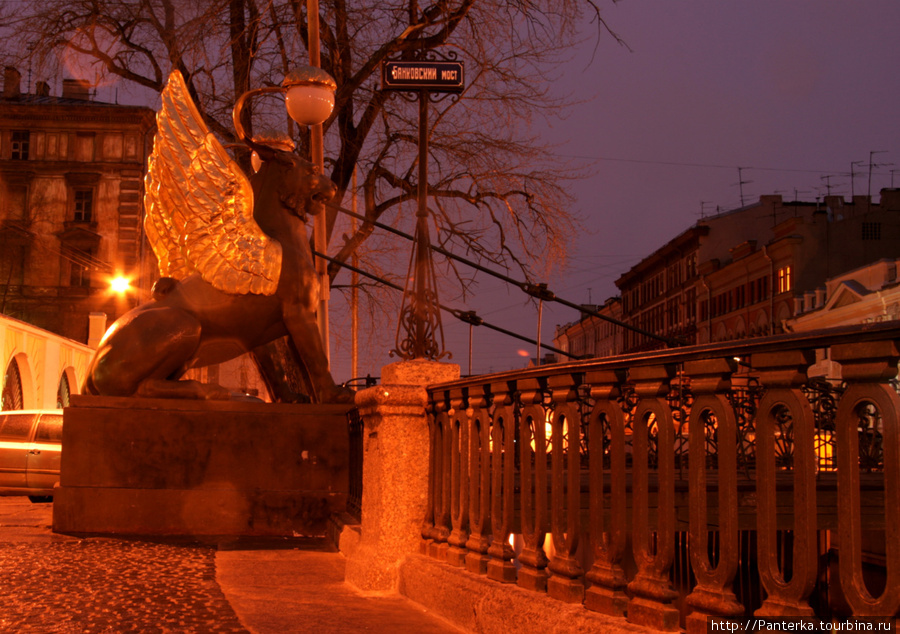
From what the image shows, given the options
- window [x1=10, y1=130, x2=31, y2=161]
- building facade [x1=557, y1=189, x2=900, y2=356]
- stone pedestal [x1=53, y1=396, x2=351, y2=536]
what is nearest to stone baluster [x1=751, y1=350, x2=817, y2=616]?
stone pedestal [x1=53, y1=396, x2=351, y2=536]

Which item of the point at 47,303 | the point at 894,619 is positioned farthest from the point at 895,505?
the point at 47,303

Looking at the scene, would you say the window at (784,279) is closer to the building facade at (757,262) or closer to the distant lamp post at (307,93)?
the building facade at (757,262)

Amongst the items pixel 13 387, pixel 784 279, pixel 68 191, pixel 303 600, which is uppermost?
pixel 68 191

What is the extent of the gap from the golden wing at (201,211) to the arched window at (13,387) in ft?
59.8

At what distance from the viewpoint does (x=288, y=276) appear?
7.40 meters

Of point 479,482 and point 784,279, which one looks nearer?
point 479,482

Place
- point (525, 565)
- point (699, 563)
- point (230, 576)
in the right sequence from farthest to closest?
point (230, 576) < point (525, 565) < point (699, 563)

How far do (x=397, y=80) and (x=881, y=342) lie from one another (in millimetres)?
4183

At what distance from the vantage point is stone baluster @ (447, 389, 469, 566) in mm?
4711

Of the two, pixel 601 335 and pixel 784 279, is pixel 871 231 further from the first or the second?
pixel 601 335

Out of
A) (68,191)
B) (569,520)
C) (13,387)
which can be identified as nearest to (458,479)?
(569,520)

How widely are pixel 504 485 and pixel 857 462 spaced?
2.14 m

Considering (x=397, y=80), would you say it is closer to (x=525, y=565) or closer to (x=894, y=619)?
(x=525, y=565)

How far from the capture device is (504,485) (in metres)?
4.32
